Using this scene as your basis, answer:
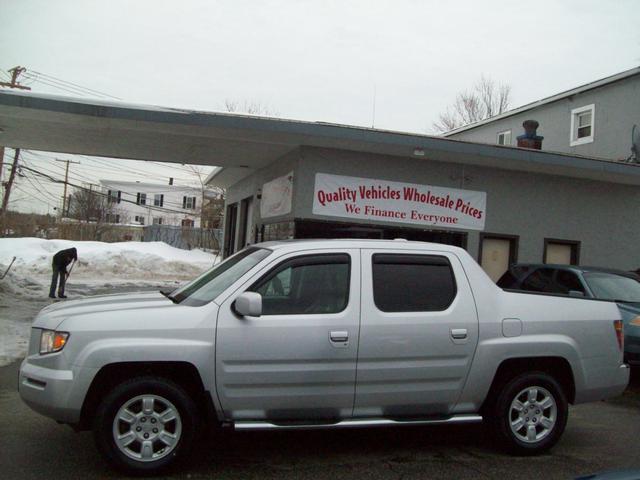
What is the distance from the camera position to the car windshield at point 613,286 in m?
8.81

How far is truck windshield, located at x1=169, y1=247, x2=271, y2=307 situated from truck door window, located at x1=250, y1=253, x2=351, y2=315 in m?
0.23

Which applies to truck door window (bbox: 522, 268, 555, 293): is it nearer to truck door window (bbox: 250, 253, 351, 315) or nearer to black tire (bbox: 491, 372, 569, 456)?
black tire (bbox: 491, 372, 569, 456)

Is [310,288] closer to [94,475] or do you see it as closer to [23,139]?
[94,475]

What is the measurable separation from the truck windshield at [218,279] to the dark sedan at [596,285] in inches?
203

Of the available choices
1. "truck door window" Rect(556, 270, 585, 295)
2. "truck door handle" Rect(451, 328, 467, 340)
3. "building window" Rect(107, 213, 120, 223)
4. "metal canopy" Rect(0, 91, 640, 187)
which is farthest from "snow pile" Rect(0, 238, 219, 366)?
"building window" Rect(107, 213, 120, 223)

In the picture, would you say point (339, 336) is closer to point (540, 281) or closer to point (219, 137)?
point (540, 281)

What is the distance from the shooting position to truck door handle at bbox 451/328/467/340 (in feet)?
16.0

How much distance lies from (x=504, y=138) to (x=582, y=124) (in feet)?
12.4

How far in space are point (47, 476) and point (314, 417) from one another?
201 centimetres

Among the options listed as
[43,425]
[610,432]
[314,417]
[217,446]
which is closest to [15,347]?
[43,425]

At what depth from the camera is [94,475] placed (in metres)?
4.30

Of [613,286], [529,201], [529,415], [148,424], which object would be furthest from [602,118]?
[148,424]

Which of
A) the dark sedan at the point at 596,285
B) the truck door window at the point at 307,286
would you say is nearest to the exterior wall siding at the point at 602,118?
the dark sedan at the point at 596,285

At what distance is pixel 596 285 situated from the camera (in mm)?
8984
